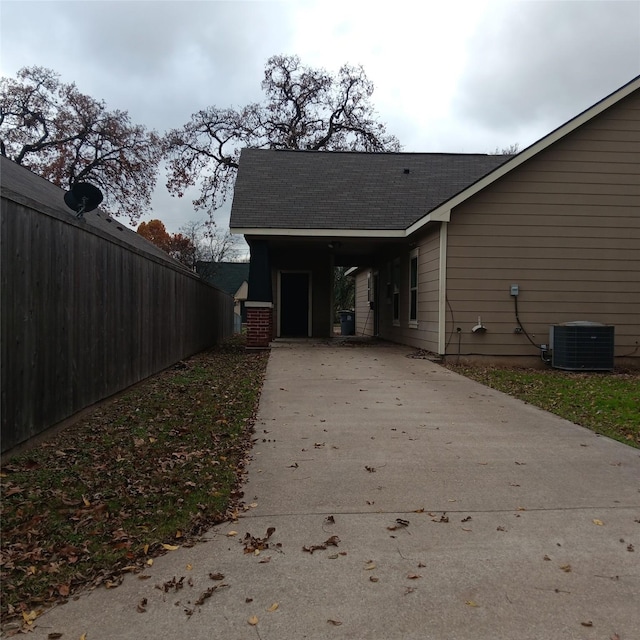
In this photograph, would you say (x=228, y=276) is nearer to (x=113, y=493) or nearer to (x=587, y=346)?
(x=587, y=346)

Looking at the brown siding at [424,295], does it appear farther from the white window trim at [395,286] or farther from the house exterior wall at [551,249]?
the house exterior wall at [551,249]

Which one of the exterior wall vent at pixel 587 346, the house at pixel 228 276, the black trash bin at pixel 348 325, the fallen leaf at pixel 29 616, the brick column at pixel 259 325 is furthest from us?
the house at pixel 228 276

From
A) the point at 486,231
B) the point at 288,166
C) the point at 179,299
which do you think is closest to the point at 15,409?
the point at 179,299

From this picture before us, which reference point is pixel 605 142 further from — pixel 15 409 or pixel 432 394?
pixel 15 409

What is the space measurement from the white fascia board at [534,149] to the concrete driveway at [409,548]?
616 cm

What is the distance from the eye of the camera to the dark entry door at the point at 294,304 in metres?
18.1

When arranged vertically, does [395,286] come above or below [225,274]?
below

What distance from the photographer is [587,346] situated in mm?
10664

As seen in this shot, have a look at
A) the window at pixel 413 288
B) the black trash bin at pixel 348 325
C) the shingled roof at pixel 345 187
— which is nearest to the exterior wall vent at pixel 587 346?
the window at pixel 413 288

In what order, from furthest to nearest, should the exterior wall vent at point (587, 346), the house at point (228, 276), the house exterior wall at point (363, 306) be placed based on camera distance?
the house at point (228, 276)
the house exterior wall at point (363, 306)
the exterior wall vent at point (587, 346)

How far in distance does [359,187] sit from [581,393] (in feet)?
29.4

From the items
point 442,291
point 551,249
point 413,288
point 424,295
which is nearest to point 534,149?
point 551,249

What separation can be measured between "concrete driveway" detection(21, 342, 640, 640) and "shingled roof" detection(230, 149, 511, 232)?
825 centimetres

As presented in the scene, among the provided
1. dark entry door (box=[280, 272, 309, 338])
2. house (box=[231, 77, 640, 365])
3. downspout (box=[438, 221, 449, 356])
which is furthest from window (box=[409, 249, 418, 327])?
dark entry door (box=[280, 272, 309, 338])
